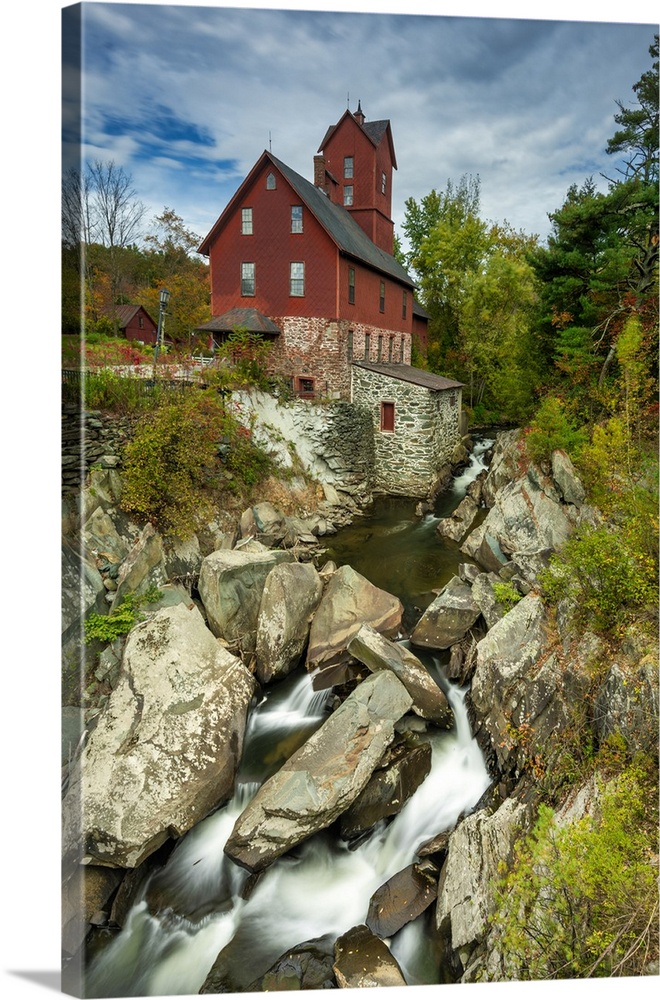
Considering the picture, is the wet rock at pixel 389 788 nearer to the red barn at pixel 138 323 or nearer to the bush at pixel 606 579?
the bush at pixel 606 579

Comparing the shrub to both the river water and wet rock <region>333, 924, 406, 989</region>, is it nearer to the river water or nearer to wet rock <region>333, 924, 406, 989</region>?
the river water

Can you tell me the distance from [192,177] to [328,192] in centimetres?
838

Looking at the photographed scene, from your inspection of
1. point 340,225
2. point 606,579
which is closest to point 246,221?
point 340,225

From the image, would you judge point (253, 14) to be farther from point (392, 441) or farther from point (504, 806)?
point (392, 441)

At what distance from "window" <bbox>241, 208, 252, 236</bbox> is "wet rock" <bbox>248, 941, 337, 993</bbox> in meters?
11.3

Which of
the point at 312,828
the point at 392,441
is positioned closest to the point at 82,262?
the point at 312,828

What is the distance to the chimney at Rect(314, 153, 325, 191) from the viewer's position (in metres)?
10.9

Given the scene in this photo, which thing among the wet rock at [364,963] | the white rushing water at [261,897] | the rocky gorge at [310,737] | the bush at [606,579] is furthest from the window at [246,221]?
the wet rock at [364,963]

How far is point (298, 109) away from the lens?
4.30 metres

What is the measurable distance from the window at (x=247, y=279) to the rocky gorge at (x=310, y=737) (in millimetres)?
6592

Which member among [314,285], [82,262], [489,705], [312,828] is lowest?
[312,828]

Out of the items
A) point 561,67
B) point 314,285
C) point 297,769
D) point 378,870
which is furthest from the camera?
point 314,285

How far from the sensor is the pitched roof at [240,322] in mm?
10867

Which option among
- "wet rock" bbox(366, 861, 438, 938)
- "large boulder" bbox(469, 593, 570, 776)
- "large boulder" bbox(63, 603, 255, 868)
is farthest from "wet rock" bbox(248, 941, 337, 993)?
"large boulder" bbox(469, 593, 570, 776)
